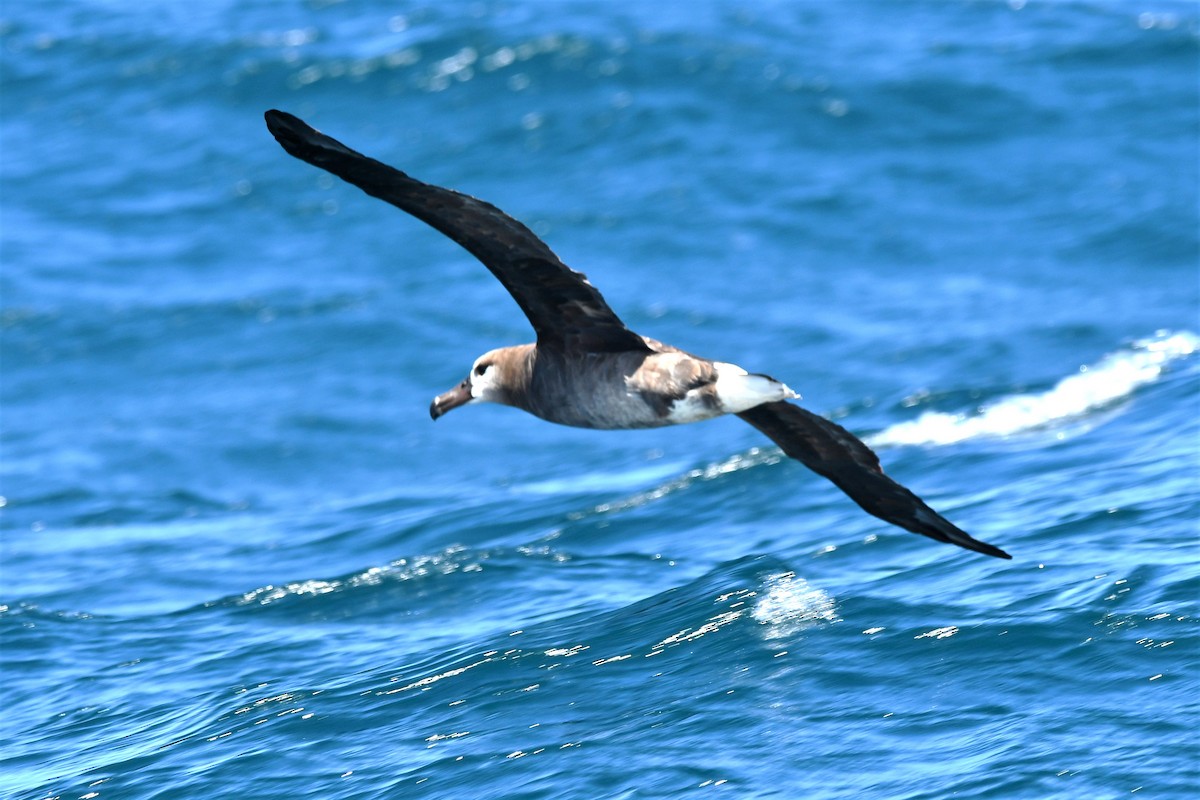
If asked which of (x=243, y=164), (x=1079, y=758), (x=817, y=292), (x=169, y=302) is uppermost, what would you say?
(x=243, y=164)

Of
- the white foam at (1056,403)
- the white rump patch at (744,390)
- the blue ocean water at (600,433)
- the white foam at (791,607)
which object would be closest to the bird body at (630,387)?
the white rump patch at (744,390)

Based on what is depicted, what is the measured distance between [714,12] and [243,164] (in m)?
8.41

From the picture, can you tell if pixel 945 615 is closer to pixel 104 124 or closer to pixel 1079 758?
pixel 1079 758

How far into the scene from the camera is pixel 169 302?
23562 mm

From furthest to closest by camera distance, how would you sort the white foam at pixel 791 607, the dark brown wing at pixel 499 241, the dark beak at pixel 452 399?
1. the dark beak at pixel 452 399
2. the white foam at pixel 791 607
3. the dark brown wing at pixel 499 241

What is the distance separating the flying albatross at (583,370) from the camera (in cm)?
910

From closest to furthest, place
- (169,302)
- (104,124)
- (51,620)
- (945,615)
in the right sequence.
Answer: (945,615)
(51,620)
(169,302)
(104,124)

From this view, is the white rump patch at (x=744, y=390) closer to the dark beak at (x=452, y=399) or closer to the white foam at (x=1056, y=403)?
the dark beak at (x=452, y=399)

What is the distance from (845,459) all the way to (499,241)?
3.03 m

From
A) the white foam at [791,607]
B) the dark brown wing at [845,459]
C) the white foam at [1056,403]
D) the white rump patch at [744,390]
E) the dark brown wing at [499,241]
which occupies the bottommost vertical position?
the white foam at [791,607]

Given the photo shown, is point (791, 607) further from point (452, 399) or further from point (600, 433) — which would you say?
point (600, 433)

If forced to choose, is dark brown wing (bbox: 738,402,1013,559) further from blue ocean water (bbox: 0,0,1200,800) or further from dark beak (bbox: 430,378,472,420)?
dark beak (bbox: 430,378,472,420)

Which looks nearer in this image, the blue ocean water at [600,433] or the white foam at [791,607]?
the blue ocean water at [600,433]

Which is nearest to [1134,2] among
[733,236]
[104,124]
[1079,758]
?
[733,236]
